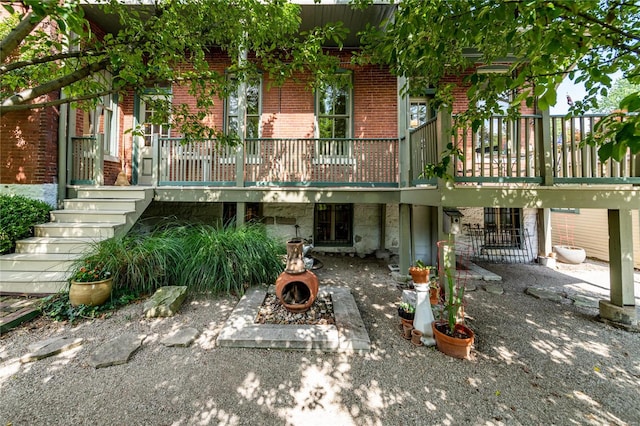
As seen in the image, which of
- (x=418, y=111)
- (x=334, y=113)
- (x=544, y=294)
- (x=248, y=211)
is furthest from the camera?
(x=248, y=211)

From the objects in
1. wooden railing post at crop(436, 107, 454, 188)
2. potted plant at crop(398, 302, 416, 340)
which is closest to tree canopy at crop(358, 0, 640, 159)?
wooden railing post at crop(436, 107, 454, 188)

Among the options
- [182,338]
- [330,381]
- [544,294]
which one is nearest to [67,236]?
[182,338]

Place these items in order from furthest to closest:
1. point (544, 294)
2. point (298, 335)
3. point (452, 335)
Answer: point (544, 294) < point (298, 335) < point (452, 335)

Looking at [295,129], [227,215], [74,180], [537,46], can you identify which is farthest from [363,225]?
[74,180]

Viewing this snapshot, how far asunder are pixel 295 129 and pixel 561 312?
647cm

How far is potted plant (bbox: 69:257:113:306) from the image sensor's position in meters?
3.62

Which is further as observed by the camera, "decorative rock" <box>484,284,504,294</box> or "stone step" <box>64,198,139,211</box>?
"stone step" <box>64,198,139,211</box>

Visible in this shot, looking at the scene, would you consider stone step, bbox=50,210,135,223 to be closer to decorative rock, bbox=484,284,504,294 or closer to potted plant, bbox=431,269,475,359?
potted plant, bbox=431,269,475,359

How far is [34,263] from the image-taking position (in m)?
4.11

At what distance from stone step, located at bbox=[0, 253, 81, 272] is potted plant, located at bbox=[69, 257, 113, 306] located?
443 millimetres

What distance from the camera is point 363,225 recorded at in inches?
301

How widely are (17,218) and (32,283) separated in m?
1.41

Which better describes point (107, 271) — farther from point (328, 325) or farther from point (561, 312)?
point (561, 312)

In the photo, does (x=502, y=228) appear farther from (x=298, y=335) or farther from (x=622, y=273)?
(x=298, y=335)
